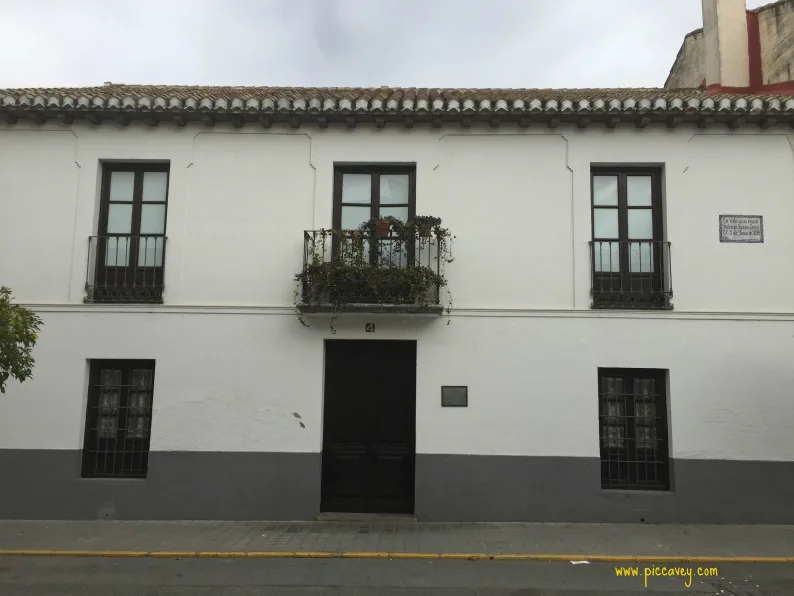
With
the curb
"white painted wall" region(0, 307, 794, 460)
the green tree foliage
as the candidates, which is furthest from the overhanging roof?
the curb

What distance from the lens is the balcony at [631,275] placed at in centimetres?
827

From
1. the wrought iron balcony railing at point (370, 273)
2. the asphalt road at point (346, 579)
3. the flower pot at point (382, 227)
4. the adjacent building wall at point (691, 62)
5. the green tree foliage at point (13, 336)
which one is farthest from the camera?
the adjacent building wall at point (691, 62)

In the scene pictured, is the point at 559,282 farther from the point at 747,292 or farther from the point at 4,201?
the point at 4,201

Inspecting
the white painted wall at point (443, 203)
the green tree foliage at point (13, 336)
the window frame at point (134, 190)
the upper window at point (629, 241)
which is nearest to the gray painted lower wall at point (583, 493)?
the white painted wall at point (443, 203)

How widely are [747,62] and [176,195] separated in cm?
1083

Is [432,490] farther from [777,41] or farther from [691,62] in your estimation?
[691,62]

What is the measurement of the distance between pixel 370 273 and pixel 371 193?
1.51 m

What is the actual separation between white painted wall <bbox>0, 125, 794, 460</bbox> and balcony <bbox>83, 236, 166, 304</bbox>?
0.19 m

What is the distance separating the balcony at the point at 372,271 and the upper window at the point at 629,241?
233 centimetres

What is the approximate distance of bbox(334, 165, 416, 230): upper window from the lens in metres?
8.72

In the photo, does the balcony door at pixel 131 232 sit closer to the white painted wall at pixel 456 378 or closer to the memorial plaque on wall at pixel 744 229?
the white painted wall at pixel 456 378

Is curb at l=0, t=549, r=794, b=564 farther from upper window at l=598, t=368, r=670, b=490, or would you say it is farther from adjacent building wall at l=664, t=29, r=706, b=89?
adjacent building wall at l=664, t=29, r=706, b=89

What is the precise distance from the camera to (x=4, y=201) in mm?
8648

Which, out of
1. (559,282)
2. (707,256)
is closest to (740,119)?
(707,256)
